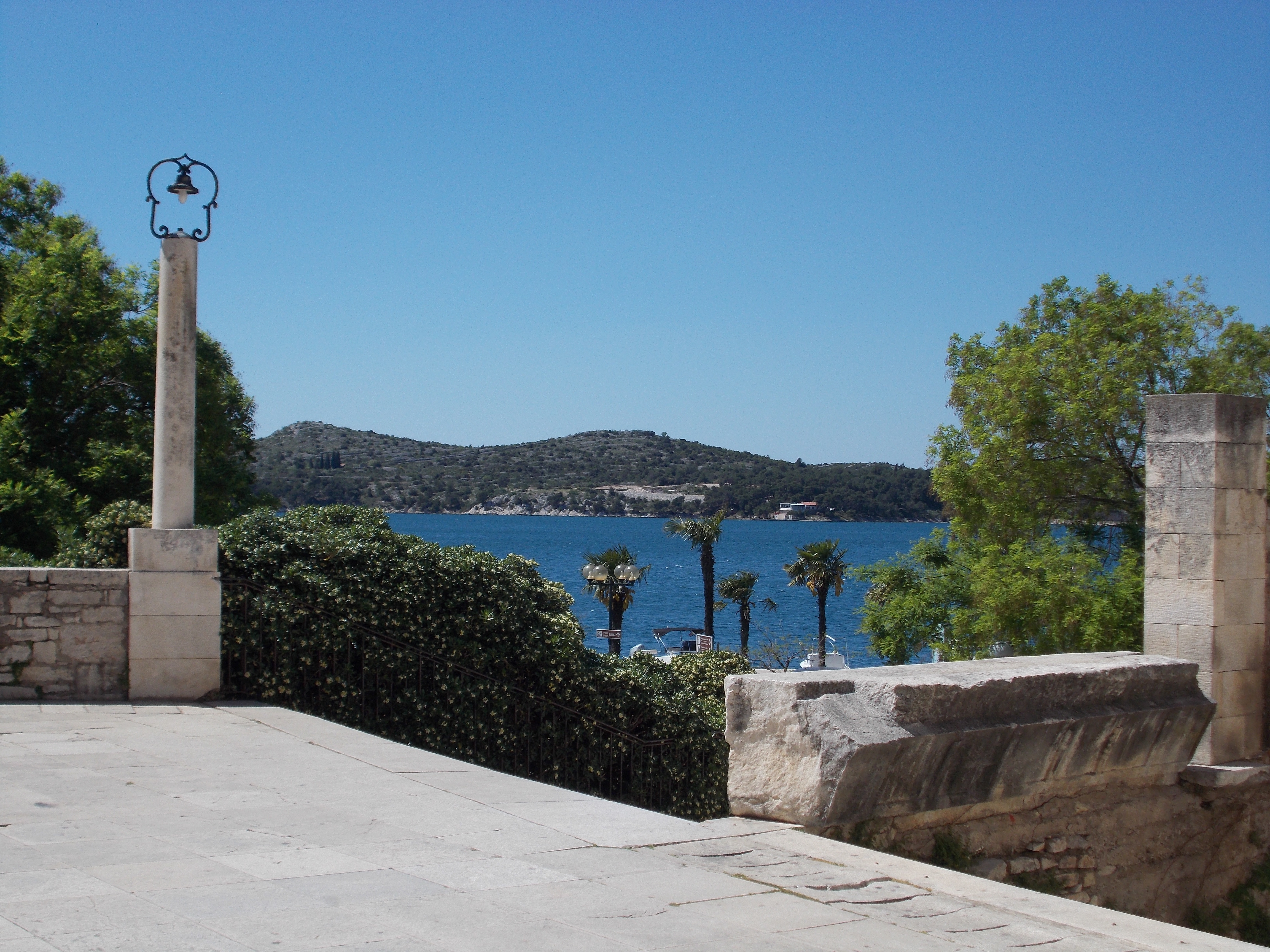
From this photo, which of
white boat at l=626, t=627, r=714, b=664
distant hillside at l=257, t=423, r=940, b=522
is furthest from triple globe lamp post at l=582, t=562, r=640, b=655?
distant hillside at l=257, t=423, r=940, b=522

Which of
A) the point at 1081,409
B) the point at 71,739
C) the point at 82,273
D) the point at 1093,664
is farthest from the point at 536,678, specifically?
the point at 82,273

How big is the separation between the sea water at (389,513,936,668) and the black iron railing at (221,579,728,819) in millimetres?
10928

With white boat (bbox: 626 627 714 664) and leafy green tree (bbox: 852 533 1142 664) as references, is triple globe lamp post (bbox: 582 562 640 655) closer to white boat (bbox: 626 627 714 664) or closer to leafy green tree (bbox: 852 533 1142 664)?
white boat (bbox: 626 627 714 664)

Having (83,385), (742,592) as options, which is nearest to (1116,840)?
(83,385)

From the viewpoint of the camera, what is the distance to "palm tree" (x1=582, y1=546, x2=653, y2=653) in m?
42.0

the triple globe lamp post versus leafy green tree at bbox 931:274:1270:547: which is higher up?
leafy green tree at bbox 931:274:1270:547

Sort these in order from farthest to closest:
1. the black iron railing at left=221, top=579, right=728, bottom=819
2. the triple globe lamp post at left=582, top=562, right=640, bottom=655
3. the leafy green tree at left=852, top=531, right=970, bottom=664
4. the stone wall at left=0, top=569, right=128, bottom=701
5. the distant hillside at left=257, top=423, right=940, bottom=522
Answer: the distant hillside at left=257, top=423, right=940, bottom=522
the triple globe lamp post at left=582, top=562, right=640, bottom=655
the leafy green tree at left=852, top=531, right=970, bottom=664
the black iron railing at left=221, top=579, right=728, bottom=819
the stone wall at left=0, top=569, right=128, bottom=701

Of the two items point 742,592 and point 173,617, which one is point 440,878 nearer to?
point 173,617

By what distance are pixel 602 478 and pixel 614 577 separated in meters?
124

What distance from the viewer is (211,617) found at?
28.9ft

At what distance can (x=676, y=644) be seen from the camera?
67.8 metres

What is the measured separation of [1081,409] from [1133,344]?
1604 mm

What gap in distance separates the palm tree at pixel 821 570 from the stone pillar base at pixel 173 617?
41051mm

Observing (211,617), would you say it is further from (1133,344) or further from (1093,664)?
(1133,344)
